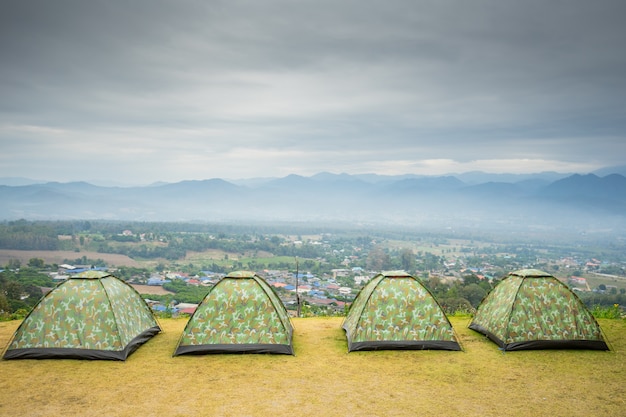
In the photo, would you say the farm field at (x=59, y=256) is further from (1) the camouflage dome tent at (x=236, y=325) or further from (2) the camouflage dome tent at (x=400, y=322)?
(2) the camouflage dome tent at (x=400, y=322)

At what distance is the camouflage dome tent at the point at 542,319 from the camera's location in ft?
32.5

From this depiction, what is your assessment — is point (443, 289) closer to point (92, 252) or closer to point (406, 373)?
point (406, 373)

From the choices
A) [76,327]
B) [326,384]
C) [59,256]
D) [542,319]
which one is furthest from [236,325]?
[59,256]

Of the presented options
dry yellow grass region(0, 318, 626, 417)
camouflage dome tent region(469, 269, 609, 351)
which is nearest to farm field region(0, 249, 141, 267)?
dry yellow grass region(0, 318, 626, 417)

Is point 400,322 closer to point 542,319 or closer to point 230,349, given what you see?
point 542,319

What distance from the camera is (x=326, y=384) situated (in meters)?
8.09

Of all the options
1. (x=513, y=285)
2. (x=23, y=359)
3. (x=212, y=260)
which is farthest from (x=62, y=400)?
(x=212, y=260)

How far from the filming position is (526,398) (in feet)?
24.6

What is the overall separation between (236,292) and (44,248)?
71504 millimetres

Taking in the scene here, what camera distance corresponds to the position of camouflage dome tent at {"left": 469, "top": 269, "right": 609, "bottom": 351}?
991cm

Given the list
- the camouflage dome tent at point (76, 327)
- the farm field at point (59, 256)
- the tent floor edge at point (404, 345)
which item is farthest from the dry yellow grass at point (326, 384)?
the farm field at point (59, 256)

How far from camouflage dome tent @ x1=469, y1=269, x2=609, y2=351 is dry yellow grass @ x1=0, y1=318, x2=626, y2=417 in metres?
0.27

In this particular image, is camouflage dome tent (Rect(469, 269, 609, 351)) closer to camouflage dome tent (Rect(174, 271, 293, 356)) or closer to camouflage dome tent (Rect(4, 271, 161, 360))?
camouflage dome tent (Rect(174, 271, 293, 356))

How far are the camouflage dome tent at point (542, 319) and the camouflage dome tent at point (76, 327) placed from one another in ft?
27.4
